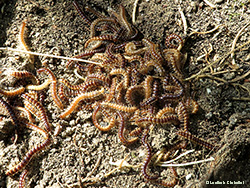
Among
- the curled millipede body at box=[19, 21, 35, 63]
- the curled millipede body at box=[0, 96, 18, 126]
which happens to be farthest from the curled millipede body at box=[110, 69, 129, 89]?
the curled millipede body at box=[0, 96, 18, 126]

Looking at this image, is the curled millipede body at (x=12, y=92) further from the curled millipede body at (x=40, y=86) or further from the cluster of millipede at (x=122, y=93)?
the curled millipede body at (x=40, y=86)

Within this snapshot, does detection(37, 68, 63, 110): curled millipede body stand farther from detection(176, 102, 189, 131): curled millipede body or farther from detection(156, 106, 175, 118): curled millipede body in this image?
detection(176, 102, 189, 131): curled millipede body

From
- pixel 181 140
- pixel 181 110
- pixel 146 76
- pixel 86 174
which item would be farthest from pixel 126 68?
pixel 86 174

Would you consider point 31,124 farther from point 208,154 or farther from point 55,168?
point 208,154

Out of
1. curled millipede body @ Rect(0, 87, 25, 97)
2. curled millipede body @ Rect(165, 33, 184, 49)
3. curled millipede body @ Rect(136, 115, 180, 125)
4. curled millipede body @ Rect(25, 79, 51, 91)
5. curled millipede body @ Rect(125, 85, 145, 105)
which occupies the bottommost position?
curled millipede body @ Rect(136, 115, 180, 125)

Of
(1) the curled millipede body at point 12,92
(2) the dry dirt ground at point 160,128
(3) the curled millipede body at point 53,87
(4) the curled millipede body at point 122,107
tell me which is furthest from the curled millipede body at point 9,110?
(4) the curled millipede body at point 122,107

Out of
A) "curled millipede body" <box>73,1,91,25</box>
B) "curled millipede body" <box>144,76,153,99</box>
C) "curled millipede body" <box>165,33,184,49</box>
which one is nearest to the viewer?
"curled millipede body" <box>144,76,153,99</box>
